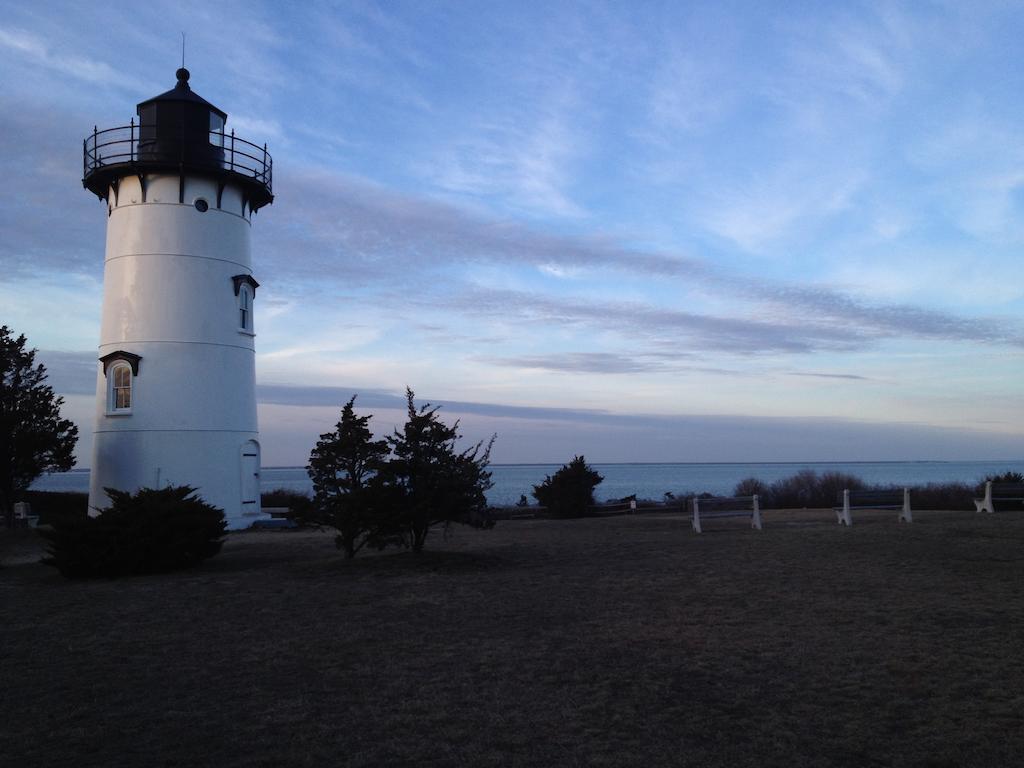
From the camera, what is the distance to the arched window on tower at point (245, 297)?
2348 centimetres

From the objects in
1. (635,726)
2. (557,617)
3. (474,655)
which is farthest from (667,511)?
(635,726)

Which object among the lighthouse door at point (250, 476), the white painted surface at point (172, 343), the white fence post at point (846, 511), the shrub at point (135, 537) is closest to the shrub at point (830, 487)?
the white fence post at point (846, 511)

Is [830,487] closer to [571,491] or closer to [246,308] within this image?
[571,491]

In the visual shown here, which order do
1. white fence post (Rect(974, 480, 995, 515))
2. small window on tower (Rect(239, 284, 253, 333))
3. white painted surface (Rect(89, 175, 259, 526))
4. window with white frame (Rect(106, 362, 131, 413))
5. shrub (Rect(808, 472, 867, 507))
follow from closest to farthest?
white painted surface (Rect(89, 175, 259, 526)) < window with white frame (Rect(106, 362, 131, 413)) < white fence post (Rect(974, 480, 995, 515)) < small window on tower (Rect(239, 284, 253, 333)) < shrub (Rect(808, 472, 867, 507))

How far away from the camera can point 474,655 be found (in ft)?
27.2

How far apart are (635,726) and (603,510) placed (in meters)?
26.6

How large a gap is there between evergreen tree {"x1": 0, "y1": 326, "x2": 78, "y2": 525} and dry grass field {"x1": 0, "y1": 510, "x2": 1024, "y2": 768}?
12.7m

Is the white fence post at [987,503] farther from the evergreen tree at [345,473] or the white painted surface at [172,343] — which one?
the white painted surface at [172,343]

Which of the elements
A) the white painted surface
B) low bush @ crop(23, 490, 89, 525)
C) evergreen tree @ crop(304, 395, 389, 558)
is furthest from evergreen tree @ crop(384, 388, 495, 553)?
low bush @ crop(23, 490, 89, 525)

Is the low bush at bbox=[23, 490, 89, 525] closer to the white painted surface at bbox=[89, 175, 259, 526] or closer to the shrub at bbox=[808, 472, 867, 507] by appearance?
the white painted surface at bbox=[89, 175, 259, 526]

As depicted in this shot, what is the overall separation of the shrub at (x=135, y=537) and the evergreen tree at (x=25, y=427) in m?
11.4

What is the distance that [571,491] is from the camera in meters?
31.1

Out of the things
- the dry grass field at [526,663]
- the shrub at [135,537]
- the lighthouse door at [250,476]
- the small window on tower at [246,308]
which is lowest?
the dry grass field at [526,663]

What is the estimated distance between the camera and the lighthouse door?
23.5m
